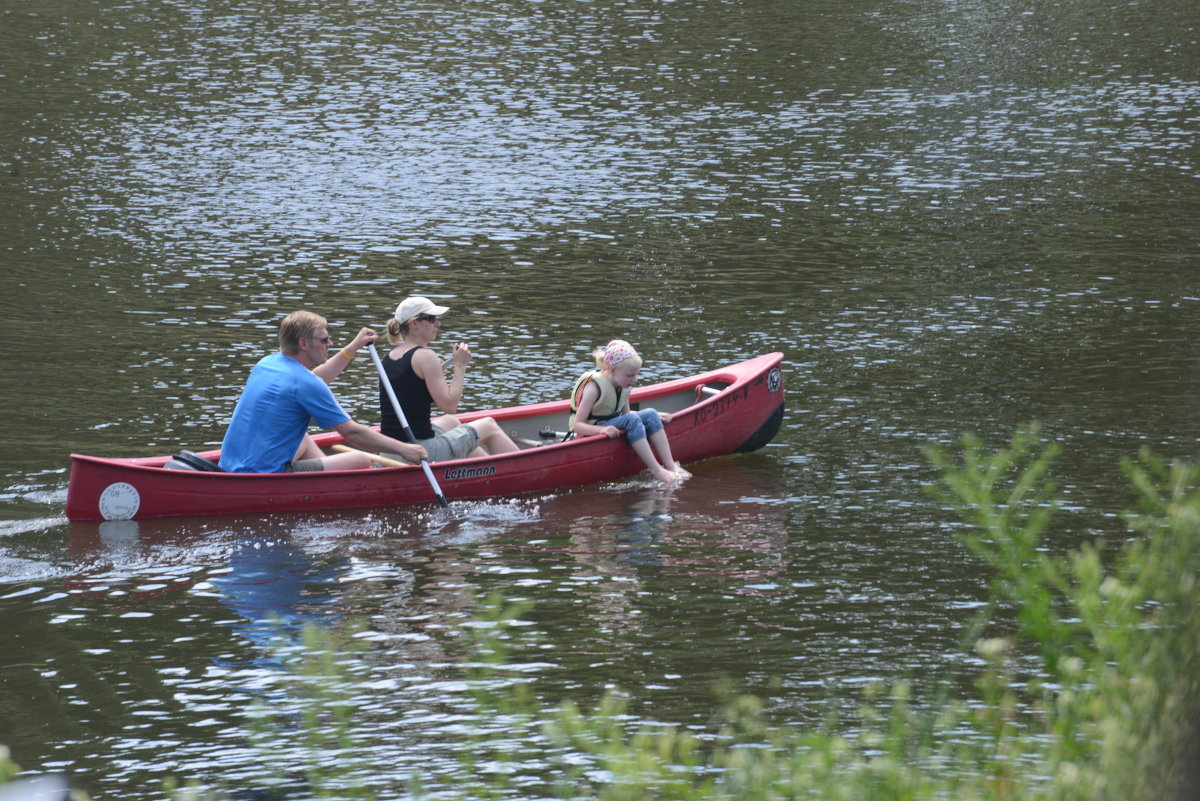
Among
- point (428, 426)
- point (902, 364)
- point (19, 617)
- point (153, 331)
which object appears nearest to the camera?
point (19, 617)

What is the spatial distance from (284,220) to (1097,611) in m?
18.7

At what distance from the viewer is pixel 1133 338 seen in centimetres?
1555

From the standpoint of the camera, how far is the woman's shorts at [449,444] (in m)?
12.0

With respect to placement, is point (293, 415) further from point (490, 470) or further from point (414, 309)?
point (490, 470)

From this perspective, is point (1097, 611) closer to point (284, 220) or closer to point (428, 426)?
point (428, 426)

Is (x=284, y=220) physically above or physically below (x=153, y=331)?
above

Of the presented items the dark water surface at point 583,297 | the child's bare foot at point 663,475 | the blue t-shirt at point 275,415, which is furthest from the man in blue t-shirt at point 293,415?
the child's bare foot at point 663,475

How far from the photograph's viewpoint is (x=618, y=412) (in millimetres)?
12562

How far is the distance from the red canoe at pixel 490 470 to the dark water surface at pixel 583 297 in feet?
0.60

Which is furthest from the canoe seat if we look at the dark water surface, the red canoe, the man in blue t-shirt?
the dark water surface

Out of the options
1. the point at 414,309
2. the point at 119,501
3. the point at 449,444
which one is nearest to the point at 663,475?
the point at 449,444

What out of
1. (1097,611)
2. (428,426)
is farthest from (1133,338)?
(1097,611)

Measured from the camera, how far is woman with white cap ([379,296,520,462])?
11.8 meters

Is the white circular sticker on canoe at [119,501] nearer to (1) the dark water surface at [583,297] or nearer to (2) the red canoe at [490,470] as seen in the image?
(2) the red canoe at [490,470]
